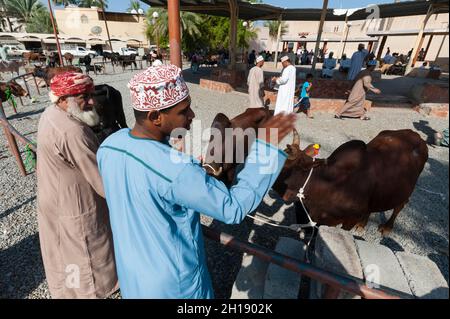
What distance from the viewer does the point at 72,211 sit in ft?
6.35

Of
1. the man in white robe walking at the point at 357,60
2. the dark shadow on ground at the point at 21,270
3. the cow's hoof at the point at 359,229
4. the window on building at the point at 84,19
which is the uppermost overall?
the window on building at the point at 84,19

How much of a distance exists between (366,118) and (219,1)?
860 centimetres

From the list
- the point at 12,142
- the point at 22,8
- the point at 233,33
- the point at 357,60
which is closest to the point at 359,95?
the point at 357,60

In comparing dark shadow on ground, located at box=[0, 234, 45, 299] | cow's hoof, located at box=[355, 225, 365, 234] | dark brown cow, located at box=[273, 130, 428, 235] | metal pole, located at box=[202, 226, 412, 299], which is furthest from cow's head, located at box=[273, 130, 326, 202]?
dark shadow on ground, located at box=[0, 234, 45, 299]

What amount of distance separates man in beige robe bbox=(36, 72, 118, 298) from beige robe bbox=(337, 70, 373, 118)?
8.31m

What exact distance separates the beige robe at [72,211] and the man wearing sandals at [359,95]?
8.49 metres

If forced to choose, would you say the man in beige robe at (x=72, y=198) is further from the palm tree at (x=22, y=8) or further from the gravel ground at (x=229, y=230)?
the palm tree at (x=22, y=8)

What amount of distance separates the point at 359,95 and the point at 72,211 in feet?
28.7

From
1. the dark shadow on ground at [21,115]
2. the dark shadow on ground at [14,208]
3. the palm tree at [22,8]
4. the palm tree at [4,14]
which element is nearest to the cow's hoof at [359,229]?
the dark shadow on ground at [14,208]

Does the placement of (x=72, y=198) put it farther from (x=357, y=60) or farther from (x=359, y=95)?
(x=357, y=60)

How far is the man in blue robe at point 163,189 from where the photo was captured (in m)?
1.09

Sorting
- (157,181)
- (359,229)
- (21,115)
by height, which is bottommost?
(21,115)

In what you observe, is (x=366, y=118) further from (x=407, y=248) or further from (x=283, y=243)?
(x=283, y=243)

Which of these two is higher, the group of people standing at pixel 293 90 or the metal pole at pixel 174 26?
the metal pole at pixel 174 26
